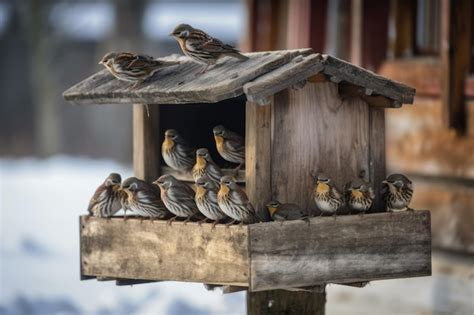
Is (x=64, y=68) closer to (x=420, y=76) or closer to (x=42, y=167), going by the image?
(x=42, y=167)

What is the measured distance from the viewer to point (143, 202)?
679 centimetres

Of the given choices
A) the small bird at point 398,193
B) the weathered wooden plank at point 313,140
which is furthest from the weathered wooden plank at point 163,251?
the small bird at point 398,193

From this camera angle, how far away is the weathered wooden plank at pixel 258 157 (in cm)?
639

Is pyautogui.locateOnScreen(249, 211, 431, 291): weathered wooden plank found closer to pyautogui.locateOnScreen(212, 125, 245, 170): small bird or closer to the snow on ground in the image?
pyautogui.locateOnScreen(212, 125, 245, 170): small bird

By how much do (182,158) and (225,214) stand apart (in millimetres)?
915

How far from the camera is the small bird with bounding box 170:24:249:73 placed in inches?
258

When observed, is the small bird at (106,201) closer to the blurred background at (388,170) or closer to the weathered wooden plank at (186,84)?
the weathered wooden plank at (186,84)

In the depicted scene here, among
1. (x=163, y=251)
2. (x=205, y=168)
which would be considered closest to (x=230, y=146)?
(x=205, y=168)

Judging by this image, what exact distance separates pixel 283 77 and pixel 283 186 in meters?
0.68

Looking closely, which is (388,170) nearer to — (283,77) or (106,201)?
(106,201)

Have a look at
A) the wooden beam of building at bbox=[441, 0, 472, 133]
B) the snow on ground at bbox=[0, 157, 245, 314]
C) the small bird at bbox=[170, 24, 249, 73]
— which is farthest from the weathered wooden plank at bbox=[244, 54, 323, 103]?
the snow on ground at bbox=[0, 157, 245, 314]

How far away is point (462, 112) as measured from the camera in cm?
867

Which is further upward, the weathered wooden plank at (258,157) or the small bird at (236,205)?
the weathered wooden plank at (258,157)

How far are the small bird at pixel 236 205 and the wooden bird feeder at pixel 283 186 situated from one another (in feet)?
0.32
